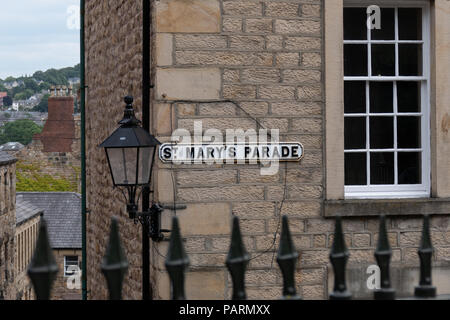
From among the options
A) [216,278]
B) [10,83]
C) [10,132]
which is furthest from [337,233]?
[10,83]

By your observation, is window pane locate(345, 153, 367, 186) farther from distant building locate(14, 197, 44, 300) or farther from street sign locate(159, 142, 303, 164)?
distant building locate(14, 197, 44, 300)

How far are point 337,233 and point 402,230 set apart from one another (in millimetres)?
4346

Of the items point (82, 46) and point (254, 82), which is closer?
point (254, 82)

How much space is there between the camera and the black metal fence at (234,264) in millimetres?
2678

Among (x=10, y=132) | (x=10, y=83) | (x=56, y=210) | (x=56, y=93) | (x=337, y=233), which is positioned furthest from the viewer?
(x=10, y=83)

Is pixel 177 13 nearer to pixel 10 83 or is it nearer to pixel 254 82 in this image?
pixel 254 82

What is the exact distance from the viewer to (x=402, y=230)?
7176 millimetres

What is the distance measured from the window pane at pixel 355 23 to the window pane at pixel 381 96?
0.48 metres

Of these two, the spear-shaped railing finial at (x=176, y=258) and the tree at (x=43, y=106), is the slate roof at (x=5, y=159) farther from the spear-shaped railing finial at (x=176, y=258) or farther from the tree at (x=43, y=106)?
the tree at (x=43, y=106)

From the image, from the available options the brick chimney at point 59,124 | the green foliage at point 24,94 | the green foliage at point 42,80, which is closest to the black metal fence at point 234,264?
the brick chimney at point 59,124

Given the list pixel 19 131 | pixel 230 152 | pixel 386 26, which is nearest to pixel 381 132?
pixel 386 26

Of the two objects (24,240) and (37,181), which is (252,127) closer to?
(24,240)

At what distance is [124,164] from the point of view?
6691 mm

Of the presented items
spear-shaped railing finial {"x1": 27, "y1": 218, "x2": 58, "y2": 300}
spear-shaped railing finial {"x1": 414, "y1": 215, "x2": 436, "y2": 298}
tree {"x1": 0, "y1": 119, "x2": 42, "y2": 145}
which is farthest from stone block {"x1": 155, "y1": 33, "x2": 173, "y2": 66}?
tree {"x1": 0, "y1": 119, "x2": 42, "y2": 145}
